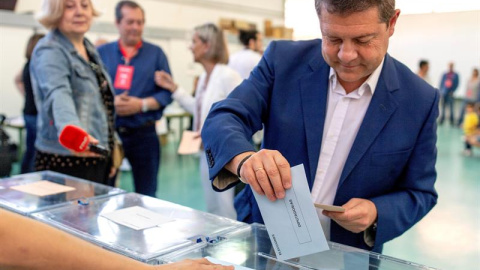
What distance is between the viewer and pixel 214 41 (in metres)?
3.62

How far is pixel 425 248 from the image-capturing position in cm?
381

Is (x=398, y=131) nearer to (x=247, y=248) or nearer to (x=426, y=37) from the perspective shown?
(x=247, y=248)

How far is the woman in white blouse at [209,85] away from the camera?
3.37 metres

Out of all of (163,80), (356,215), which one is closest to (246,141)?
(356,215)

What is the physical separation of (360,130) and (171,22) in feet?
29.1

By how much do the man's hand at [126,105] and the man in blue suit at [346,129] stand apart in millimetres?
1876

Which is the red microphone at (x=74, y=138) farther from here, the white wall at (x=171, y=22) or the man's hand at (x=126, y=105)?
the white wall at (x=171, y=22)

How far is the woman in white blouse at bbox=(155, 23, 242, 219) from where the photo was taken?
3.37m

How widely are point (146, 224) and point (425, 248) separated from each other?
3.00 metres

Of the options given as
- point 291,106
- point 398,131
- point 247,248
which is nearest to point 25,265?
point 247,248

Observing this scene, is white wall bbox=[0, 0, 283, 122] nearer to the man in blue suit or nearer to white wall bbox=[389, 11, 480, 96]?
white wall bbox=[389, 11, 480, 96]

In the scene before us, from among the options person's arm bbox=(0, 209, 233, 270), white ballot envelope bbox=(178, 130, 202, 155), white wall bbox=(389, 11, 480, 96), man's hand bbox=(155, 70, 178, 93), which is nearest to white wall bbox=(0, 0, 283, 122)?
man's hand bbox=(155, 70, 178, 93)

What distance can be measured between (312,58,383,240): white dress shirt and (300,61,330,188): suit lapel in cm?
3

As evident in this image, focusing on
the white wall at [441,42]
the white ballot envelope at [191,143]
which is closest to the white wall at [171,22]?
the white ballot envelope at [191,143]
